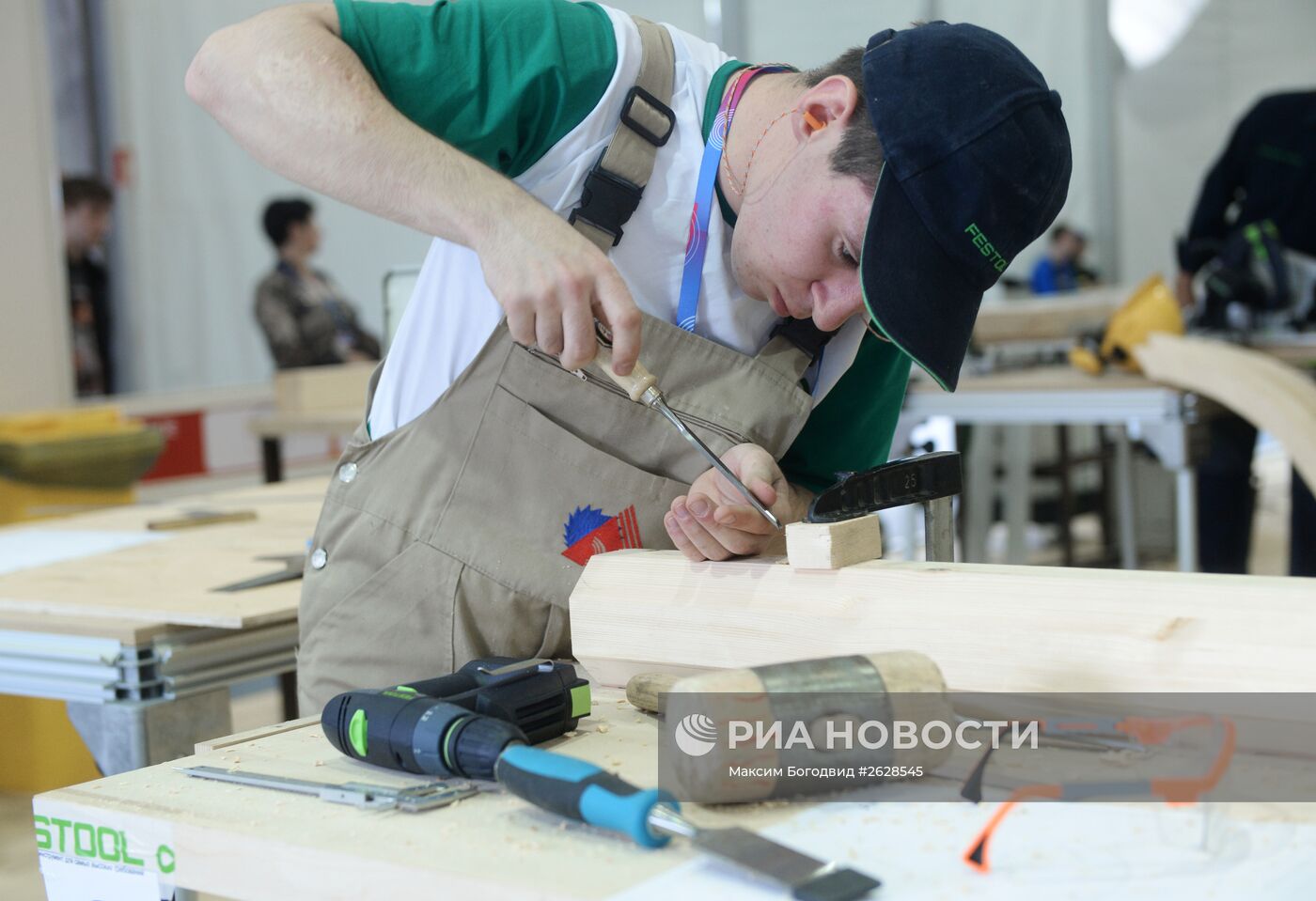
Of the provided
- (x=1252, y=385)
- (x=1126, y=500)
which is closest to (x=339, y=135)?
(x=1252, y=385)

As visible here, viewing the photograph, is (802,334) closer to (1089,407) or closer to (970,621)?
(970,621)

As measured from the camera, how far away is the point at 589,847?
930 millimetres

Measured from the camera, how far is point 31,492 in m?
4.19

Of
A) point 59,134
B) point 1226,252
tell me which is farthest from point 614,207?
point 59,134

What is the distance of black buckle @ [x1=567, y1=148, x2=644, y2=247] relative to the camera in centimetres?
146

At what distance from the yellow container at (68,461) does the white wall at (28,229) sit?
714mm

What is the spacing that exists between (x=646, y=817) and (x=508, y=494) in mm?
633

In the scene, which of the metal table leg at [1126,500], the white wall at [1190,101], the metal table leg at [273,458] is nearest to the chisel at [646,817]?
the metal table leg at [273,458]

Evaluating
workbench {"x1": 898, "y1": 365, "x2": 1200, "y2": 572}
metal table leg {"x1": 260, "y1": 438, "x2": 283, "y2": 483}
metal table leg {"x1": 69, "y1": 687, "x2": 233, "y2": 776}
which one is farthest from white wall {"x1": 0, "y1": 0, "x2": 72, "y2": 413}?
metal table leg {"x1": 69, "y1": 687, "x2": 233, "y2": 776}

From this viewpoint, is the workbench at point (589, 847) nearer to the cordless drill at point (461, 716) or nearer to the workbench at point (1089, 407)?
the cordless drill at point (461, 716)

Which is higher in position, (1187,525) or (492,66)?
(492,66)

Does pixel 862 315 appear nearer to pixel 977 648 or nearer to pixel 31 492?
pixel 977 648

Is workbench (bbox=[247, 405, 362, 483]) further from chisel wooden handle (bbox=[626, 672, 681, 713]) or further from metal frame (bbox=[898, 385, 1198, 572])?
chisel wooden handle (bbox=[626, 672, 681, 713])

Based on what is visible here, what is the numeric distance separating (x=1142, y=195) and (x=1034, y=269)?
72.7 inches
